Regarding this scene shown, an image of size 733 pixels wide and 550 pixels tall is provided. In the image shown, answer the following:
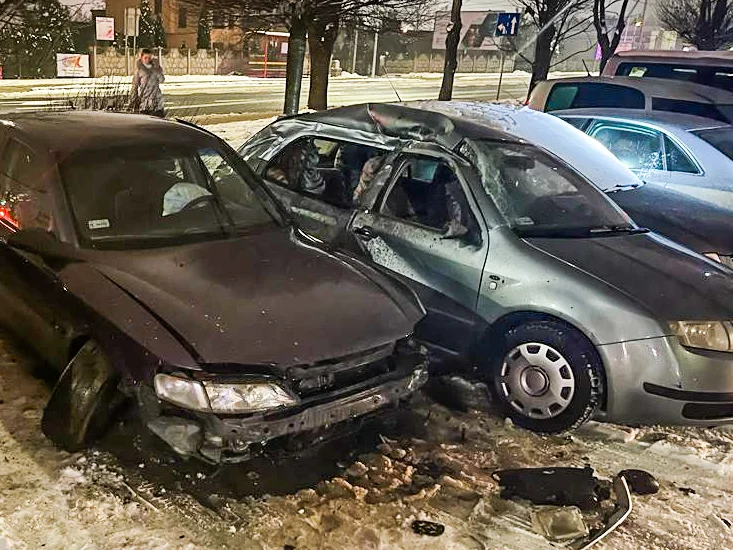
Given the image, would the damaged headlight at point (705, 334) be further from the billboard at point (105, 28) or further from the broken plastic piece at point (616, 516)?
the billboard at point (105, 28)

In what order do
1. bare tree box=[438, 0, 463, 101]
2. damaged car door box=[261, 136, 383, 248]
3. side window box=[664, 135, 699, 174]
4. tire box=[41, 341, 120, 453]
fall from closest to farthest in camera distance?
tire box=[41, 341, 120, 453] → damaged car door box=[261, 136, 383, 248] → side window box=[664, 135, 699, 174] → bare tree box=[438, 0, 463, 101]

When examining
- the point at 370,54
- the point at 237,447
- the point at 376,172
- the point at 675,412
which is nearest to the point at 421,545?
the point at 237,447

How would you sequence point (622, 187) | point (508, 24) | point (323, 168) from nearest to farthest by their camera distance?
point (323, 168) < point (622, 187) < point (508, 24)

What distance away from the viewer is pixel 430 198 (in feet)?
16.1

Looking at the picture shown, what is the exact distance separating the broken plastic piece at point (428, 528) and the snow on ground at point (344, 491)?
28mm

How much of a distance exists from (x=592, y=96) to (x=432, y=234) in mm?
5560

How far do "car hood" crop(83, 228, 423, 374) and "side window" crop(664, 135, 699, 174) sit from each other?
15.0ft

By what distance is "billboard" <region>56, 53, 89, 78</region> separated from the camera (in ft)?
90.1

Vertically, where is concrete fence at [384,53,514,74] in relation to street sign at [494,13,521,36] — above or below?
below

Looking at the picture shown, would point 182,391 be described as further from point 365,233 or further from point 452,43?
point 452,43

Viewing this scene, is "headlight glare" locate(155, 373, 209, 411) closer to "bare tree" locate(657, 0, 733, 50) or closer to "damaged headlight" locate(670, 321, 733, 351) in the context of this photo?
"damaged headlight" locate(670, 321, 733, 351)

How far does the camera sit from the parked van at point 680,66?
406 inches

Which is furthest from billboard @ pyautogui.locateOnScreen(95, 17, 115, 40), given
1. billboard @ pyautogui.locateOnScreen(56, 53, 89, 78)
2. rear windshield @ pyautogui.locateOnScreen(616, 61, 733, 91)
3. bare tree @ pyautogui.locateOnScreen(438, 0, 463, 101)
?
rear windshield @ pyautogui.locateOnScreen(616, 61, 733, 91)

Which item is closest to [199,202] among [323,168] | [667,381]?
[323,168]
